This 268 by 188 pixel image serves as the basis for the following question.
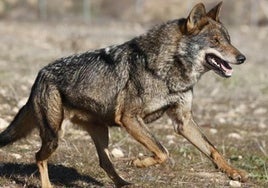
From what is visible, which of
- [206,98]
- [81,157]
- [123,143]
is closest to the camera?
[81,157]

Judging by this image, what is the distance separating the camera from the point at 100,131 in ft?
29.0

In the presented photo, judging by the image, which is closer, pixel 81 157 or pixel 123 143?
pixel 81 157

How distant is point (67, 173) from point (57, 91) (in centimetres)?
105

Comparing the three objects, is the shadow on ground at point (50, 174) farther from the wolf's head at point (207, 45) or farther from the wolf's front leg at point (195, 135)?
the wolf's head at point (207, 45)

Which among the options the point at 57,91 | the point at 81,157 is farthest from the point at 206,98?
the point at 57,91

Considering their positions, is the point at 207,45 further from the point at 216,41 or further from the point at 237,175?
the point at 237,175

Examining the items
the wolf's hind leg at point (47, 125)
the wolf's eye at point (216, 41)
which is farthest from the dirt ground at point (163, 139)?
the wolf's eye at point (216, 41)

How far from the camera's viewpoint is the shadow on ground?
8602 millimetres

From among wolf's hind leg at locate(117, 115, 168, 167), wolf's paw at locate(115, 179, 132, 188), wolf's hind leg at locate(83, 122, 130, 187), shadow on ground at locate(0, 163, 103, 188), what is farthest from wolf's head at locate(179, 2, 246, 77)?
shadow on ground at locate(0, 163, 103, 188)

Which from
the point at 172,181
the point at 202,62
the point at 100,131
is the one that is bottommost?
the point at 172,181

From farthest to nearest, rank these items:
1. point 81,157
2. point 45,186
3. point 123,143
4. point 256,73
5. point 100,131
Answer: point 256,73 → point 123,143 → point 81,157 → point 100,131 → point 45,186

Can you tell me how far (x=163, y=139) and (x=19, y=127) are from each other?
3.31 m

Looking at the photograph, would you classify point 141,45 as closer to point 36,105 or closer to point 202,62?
point 202,62

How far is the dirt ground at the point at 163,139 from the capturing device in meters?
8.88
